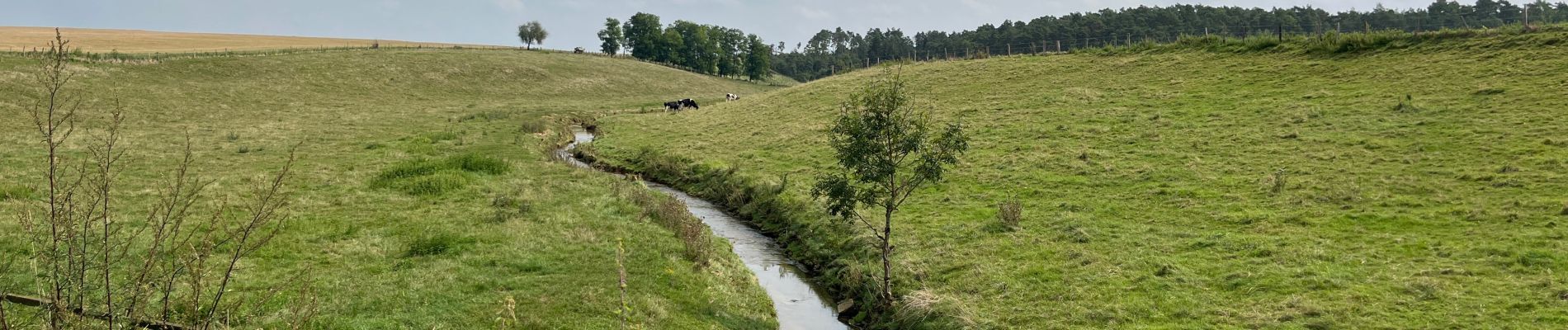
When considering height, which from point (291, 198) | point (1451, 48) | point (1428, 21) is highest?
point (1428, 21)

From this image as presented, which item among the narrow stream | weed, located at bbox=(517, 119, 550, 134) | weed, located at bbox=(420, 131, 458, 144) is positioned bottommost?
the narrow stream

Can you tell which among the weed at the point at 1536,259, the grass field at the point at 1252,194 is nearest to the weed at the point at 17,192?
the grass field at the point at 1252,194

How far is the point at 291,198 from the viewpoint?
2303 centimetres

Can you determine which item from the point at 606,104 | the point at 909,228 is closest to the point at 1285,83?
the point at 909,228

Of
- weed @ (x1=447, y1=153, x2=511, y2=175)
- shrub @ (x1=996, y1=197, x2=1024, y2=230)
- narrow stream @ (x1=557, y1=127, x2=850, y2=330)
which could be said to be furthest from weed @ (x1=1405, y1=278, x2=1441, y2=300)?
weed @ (x1=447, y1=153, x2=511, y2=175)

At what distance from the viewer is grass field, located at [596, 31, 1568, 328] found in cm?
1516

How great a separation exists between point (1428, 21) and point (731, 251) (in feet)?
401

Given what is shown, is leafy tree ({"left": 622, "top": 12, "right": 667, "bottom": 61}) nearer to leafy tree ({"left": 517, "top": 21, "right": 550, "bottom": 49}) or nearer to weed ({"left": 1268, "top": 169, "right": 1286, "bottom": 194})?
leafy tree ({"left": 517, "top": 21, "right": 550, "bottom": 49})

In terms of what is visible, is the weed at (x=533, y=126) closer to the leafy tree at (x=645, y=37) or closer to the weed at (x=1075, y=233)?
the weed at (x=1075, y=233)

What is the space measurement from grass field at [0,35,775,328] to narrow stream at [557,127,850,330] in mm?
695

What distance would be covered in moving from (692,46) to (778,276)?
123 m

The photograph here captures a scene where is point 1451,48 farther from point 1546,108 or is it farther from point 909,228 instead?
point 909,228

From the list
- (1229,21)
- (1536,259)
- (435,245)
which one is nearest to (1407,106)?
(1536,259)

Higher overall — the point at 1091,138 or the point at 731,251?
the point at 1091,138
